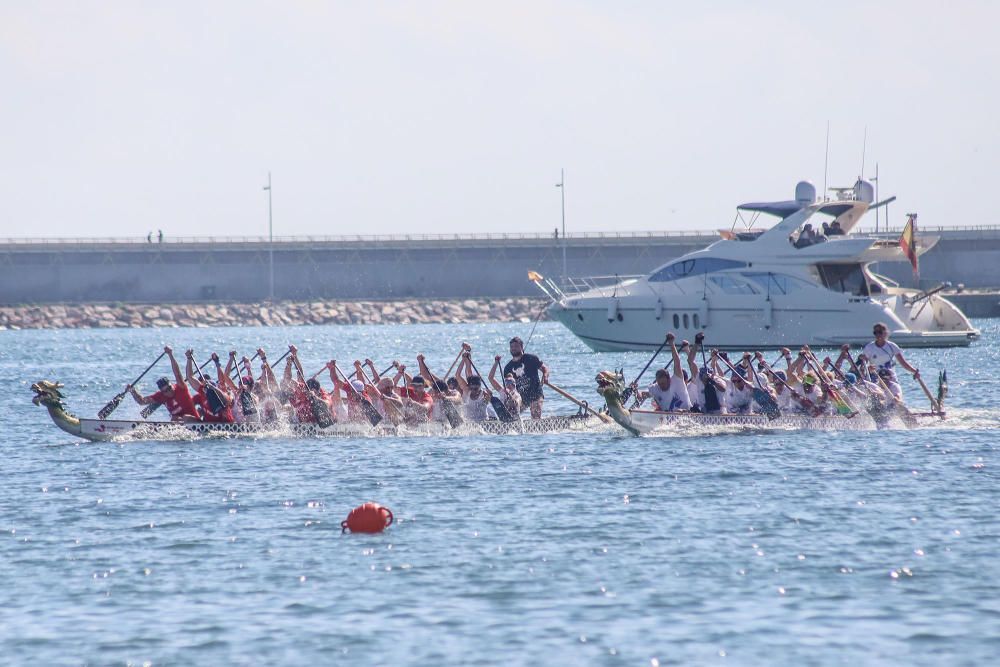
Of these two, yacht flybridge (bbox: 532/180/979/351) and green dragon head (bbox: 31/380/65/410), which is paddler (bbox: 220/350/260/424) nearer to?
green dragon head (bbox: 31/380/65/410)

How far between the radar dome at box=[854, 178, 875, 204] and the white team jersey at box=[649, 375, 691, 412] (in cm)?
3183

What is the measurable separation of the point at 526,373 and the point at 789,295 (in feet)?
89.1

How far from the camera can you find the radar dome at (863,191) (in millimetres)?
54781

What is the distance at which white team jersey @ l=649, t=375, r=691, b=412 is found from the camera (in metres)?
25.0

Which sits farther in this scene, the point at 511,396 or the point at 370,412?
the point at 370,412

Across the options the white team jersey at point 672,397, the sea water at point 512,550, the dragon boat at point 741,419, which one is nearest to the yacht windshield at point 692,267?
the sea water at point 512,550

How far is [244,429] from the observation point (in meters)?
26.9

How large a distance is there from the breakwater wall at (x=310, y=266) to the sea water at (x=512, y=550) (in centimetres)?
7667

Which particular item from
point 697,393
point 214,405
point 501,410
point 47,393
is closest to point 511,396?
point 501,410

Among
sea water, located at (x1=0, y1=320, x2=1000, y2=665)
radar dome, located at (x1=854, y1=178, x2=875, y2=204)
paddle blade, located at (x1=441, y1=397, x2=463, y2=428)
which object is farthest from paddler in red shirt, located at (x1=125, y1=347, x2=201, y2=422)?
radar dome, located at (x1=854, y1=178, x2=875, y2=204)

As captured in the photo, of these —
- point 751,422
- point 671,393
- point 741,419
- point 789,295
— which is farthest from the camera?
point 789,295

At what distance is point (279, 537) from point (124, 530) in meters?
2.05

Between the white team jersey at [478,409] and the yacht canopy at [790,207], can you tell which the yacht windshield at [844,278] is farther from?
the white team jersey at [478,409]

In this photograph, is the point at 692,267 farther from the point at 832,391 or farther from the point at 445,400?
the point at 445,400
